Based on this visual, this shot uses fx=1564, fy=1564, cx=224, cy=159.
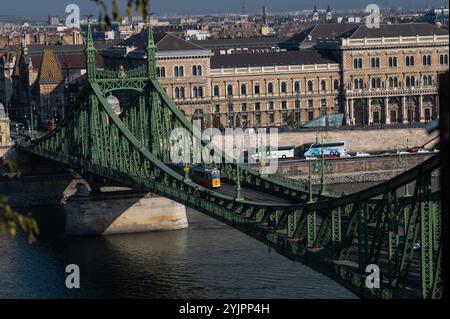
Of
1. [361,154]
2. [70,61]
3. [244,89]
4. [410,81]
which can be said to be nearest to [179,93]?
[244,89]

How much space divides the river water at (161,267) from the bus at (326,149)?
2011 centimetres

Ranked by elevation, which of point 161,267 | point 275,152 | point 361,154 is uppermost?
point 161,267

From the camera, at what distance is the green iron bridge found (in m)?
30.1

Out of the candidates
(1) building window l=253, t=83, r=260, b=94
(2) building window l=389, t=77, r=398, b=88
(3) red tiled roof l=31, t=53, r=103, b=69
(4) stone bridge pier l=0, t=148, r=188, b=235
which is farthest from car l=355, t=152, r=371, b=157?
(3) red tiled roof l=31, t=53, r=103, b=69

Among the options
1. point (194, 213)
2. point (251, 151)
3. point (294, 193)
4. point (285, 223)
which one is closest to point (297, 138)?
point (251, 151)

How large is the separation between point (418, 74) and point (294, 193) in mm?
45177

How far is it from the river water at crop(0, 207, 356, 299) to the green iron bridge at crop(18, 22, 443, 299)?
159cm

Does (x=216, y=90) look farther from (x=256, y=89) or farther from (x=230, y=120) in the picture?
(x=256, y=89)

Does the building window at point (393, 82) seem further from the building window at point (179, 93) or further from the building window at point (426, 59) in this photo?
the building window at point (179, 93)

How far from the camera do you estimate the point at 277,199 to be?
156ft

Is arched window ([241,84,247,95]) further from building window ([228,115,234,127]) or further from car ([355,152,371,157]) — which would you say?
car ([355,152,371,157])

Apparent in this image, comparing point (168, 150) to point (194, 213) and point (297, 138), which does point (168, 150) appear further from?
point (297, 138)

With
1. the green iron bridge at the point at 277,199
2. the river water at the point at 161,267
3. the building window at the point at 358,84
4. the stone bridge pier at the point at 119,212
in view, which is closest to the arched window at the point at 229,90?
the building window at the point at 358,84

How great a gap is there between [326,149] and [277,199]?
30.6m
